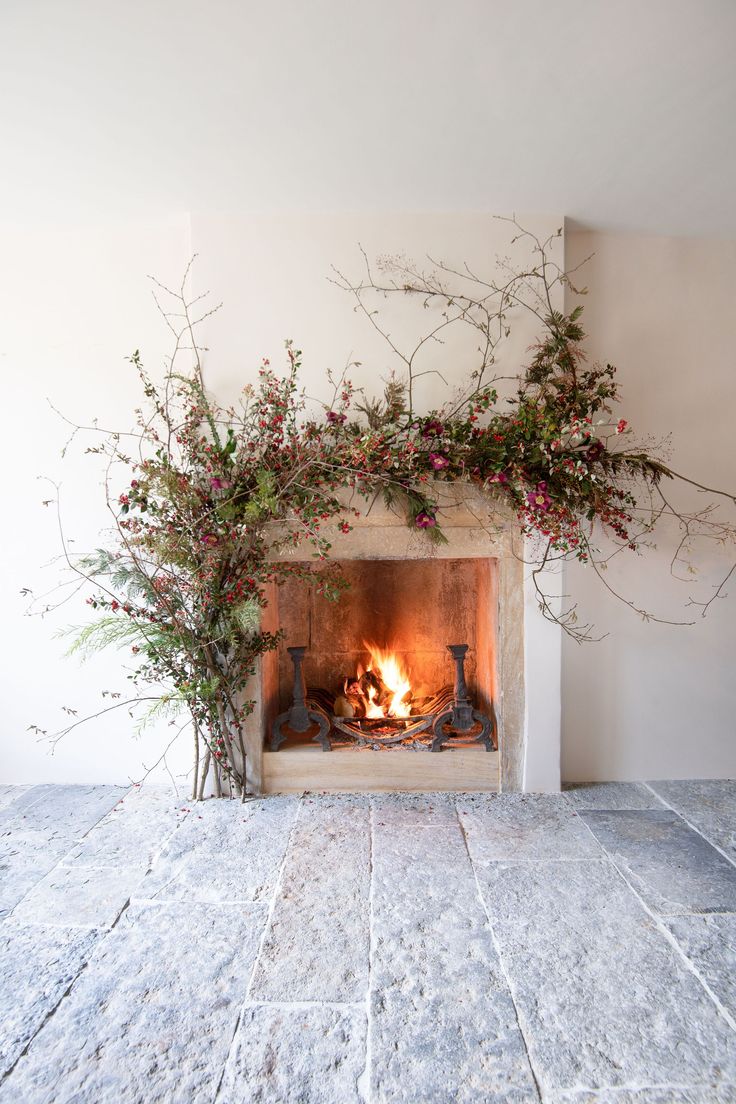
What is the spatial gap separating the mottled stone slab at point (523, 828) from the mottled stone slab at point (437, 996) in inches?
6.9

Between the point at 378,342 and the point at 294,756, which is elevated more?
the point at 378,342

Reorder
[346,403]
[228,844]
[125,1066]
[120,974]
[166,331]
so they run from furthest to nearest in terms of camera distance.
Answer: [166,331] → [346,403] → [228,844] → [120,974] → [125,1066]

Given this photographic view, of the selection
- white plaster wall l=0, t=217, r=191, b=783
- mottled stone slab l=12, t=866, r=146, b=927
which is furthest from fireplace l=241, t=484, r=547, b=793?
mottled stone slab l=12, t=866, r=146, b=927

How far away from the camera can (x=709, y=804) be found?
287 cm

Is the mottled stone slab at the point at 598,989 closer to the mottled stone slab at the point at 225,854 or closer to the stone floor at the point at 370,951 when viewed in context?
the stone floor at the point at 370,951

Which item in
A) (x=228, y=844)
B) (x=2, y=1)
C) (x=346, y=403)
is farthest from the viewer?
(x=346, y=403)

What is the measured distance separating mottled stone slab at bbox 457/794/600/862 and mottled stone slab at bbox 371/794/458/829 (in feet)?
0.19

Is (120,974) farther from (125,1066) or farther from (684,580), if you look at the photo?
(684,580)

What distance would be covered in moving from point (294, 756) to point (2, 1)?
276 cm

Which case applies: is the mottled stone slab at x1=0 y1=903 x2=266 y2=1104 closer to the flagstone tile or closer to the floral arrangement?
the flagstone tile

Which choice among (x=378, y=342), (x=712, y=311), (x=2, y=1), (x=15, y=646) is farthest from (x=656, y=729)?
(x=2, y=1)

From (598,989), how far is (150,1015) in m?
1.16

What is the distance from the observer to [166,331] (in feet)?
9.80

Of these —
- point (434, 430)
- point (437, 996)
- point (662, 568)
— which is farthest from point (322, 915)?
point (662, 568)
